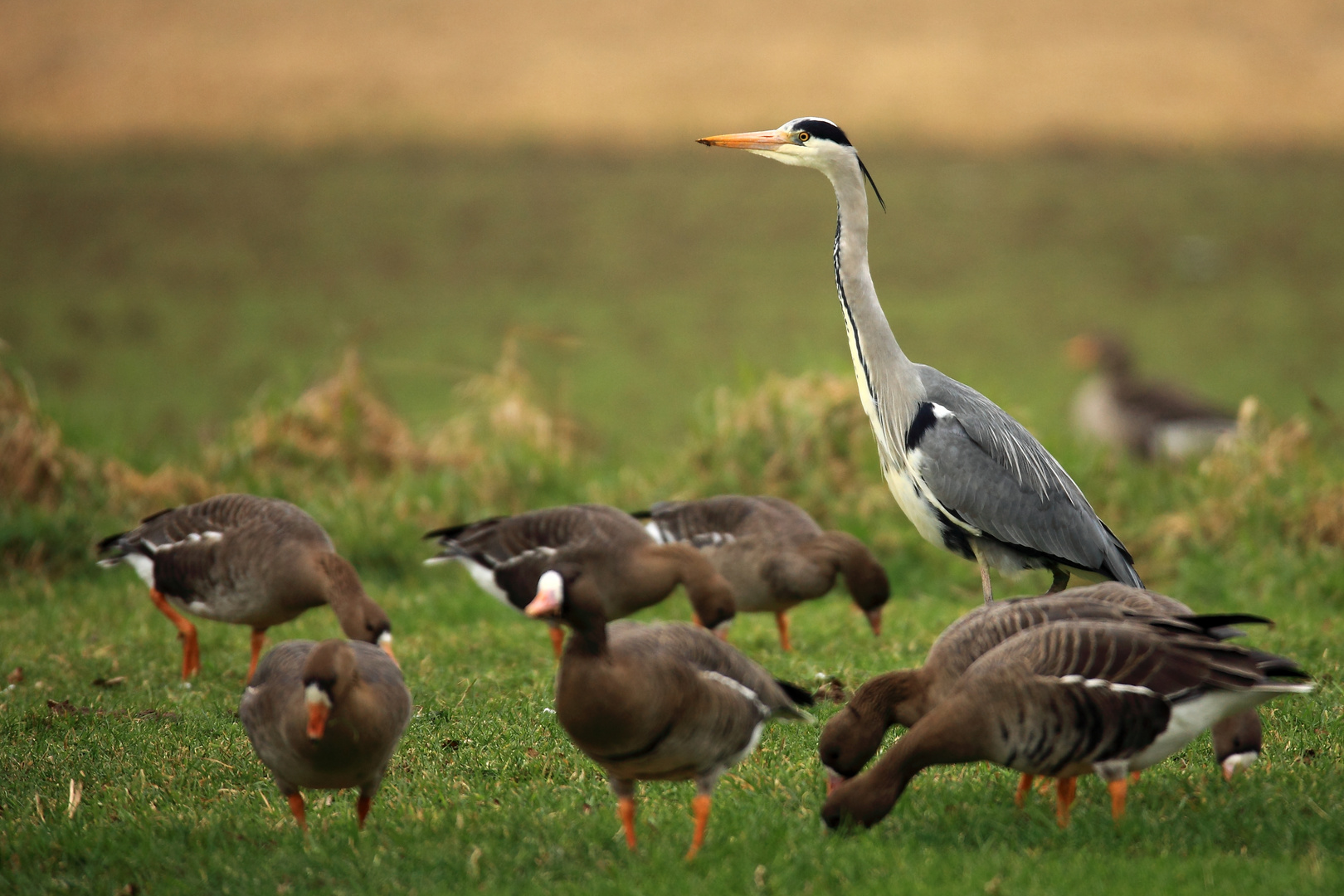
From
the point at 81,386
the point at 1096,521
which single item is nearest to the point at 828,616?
the point at 1096,521

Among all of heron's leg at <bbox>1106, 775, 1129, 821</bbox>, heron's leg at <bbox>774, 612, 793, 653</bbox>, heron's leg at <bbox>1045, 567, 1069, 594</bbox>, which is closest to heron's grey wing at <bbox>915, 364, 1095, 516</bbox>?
heron's leg at <bbox>1045, 567, 1069, 594</bbox>

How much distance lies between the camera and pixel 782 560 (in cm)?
803

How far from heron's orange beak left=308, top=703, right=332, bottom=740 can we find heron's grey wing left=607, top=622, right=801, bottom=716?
108 centimetres

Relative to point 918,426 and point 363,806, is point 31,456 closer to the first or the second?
point 363,806

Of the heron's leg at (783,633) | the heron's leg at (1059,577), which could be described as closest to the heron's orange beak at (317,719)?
the heron's leg at (783,633)

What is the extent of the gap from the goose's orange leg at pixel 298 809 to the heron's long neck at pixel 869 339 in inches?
144

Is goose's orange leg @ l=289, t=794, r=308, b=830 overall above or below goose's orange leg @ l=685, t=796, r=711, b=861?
below

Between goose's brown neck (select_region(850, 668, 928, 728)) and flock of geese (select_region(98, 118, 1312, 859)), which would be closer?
flock of geese (select_region(98, 118, 1312, 859))

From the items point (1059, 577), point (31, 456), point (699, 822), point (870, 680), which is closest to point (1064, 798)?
point (870, 680)

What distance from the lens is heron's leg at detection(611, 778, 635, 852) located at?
4.88 m

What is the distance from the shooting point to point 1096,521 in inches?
293

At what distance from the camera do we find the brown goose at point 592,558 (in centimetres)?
697

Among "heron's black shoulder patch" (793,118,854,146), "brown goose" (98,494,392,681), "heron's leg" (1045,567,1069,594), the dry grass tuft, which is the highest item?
"heron's black shoulder patch" (793,118,854,146)

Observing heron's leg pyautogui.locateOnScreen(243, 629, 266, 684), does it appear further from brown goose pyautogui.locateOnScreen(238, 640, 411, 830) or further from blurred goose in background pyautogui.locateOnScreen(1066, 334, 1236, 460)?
blurred goose in background pyautogui.locateOnScreen(1066, 334, 1236, 460)
